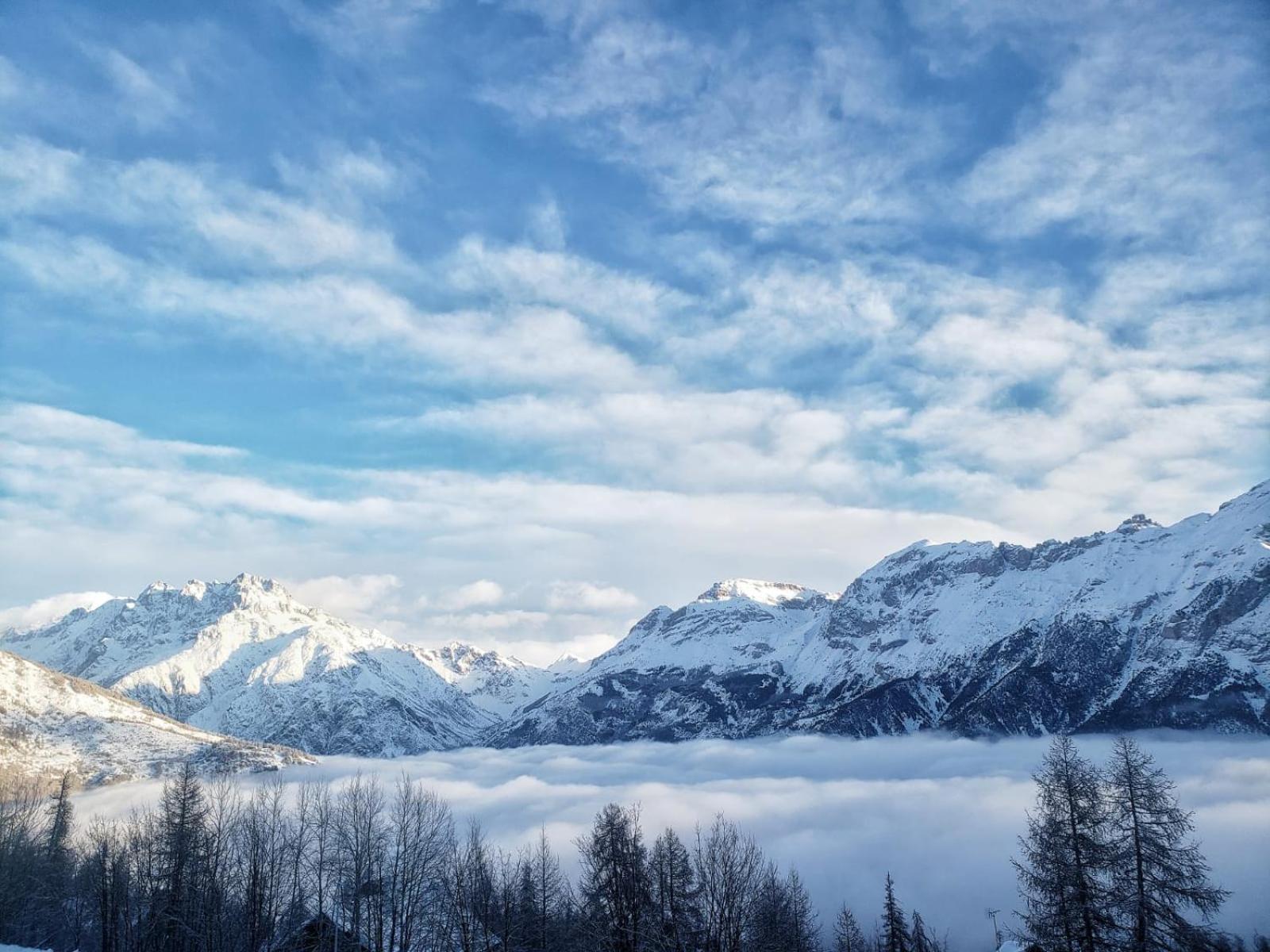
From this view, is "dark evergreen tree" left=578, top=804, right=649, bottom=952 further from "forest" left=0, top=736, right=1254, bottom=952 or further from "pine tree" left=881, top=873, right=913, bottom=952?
"pine tree" left=881, top=873, right=913, bottom=952

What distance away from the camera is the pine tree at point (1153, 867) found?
3103 centimetres

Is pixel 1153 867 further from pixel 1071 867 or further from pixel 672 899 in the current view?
pixel 672 899

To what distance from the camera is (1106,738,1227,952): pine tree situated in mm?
31031

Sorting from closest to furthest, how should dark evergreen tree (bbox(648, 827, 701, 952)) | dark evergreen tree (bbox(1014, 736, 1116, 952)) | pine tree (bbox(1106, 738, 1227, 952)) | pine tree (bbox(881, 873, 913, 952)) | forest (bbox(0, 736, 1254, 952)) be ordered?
pine tree (bbox(1106, 738, 1227, 952))
dark evergreen tree (bbox(1014, 736, 1116, 952))
dark evergreen tree (bbox(648, 827, 701, 952))
forest (bbox(0, 736, 1254, 952))
pine tree (bbox(881, 873, 913, 952))

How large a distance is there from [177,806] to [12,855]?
21429mm

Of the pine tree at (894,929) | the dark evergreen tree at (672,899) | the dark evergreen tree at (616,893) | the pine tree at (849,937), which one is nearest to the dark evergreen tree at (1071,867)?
the dark evergreen tree at (672,899)

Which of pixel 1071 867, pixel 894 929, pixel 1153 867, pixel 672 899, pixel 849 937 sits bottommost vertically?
pixel 849 937

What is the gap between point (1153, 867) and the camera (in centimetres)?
3212

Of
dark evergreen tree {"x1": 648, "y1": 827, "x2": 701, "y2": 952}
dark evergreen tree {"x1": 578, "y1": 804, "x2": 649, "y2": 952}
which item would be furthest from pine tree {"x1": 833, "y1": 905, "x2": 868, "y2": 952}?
dark evergreen tree {"x1": 578, "y1": 804, "x2": 649, "y2": 952}

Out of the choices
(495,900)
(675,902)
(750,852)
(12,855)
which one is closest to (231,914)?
(495,900)

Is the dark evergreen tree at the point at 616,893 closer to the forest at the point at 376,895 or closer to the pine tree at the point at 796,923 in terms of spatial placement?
the forest at the point at 376,895

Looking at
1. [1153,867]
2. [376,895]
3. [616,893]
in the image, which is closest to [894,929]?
[616,893]

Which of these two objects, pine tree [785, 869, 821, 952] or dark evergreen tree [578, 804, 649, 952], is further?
pine tree [785, 869, 821, 952]

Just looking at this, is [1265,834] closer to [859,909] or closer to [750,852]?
[859,909]
